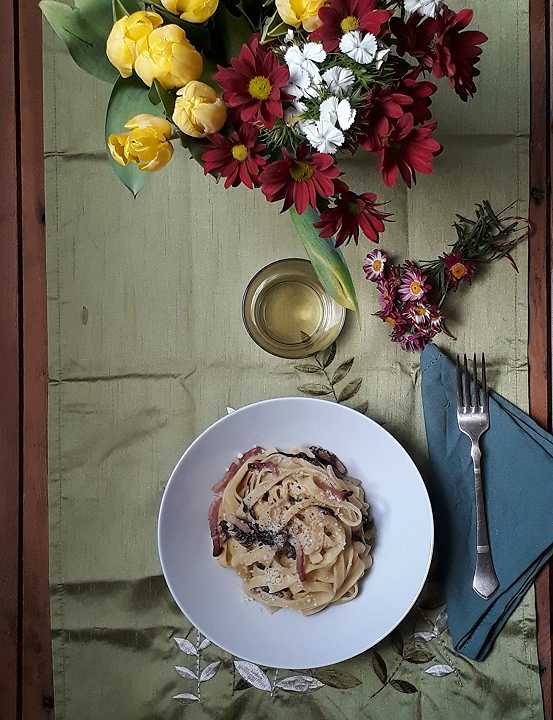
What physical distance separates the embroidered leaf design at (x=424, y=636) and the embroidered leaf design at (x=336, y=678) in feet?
0.28

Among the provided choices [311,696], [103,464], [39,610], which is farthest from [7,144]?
[311,696]

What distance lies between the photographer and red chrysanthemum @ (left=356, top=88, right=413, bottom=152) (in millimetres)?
583

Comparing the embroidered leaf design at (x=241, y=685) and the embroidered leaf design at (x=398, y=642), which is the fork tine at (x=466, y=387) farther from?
the embroidered leaf design at (x=241, y=685)

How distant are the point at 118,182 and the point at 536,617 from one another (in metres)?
0.71

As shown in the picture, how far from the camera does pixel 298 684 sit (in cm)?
90

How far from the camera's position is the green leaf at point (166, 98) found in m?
0.63

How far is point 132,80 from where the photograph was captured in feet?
2.33

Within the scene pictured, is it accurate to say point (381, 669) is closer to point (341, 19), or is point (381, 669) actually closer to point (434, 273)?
point (434, 273)

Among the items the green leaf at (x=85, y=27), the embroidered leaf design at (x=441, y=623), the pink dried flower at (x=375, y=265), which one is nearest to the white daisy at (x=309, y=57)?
the green leaf at (x=85, y=27)

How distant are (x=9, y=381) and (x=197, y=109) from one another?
0.45 meters

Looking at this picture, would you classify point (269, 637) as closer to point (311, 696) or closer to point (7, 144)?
point (311, 696)

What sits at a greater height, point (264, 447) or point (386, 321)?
point (386, 321)

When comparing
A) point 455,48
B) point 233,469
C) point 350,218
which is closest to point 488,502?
point 233,469

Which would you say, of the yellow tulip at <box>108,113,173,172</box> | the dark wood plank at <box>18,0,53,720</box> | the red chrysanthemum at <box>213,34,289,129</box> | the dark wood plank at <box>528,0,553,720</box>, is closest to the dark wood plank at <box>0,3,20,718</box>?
the dark wood plank at <box>18,0,53,720</box>
